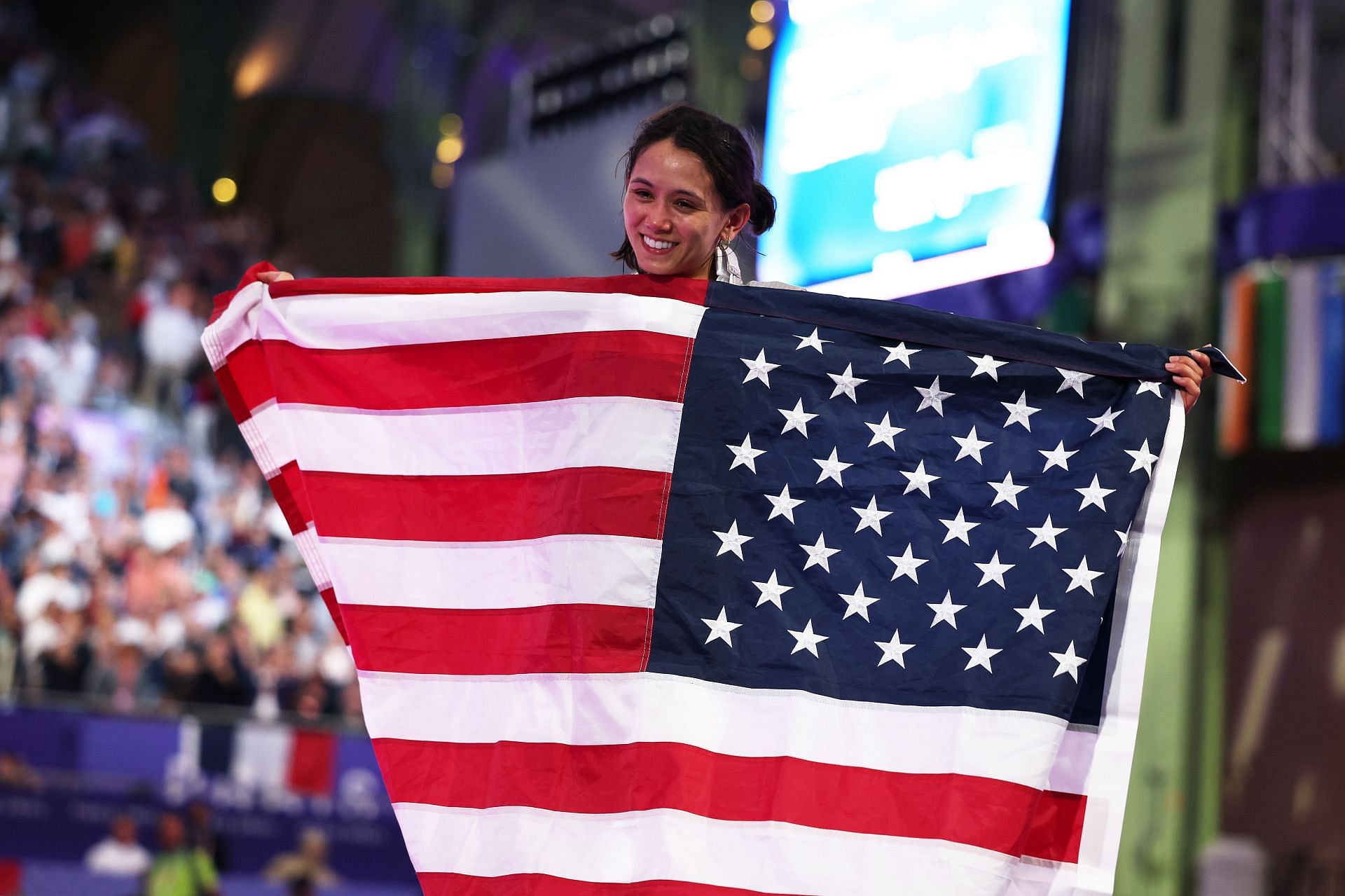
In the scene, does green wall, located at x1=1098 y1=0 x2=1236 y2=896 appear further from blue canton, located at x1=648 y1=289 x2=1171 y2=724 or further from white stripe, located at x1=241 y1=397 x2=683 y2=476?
white stripe, located at x1=241 y1=397 x2=683 y2=476

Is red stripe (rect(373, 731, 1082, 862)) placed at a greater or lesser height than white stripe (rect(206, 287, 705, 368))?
Result: lesser

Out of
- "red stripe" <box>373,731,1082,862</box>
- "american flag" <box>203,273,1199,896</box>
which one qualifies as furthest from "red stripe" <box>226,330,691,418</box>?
"red stripe" <box>373,731,1082,862</box>

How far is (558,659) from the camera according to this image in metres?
2.87

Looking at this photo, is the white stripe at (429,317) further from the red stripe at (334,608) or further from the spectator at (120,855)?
the spectator at (120,855)

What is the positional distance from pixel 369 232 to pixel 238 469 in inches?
541

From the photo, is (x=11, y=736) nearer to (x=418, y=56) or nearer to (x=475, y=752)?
(x=475, y=752)

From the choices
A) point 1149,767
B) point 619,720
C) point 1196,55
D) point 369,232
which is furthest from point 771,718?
point 369,232

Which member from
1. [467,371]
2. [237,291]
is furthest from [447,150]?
[467,371]

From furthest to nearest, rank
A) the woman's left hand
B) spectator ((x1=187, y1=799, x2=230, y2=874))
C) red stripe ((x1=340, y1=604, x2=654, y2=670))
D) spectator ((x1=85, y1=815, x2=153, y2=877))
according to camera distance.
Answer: spectator ((x1=187, y1=799, x2=230, y2=874)), spectator ((x1=85, y1=815, x2=153, y2=877)), the woman's left hand, red stripe ((x1=340, y1=604, x2=654, y2=670))

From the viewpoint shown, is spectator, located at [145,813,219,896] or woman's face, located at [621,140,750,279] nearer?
woman's face, located at [621,140,750,279]

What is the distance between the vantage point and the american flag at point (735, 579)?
9.16 ft

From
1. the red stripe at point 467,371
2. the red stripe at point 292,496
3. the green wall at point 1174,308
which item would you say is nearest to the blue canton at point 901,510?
the red stripe at point 467,371

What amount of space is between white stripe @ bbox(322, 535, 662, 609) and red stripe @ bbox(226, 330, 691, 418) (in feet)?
0.94

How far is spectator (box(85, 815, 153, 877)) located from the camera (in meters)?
9.02
